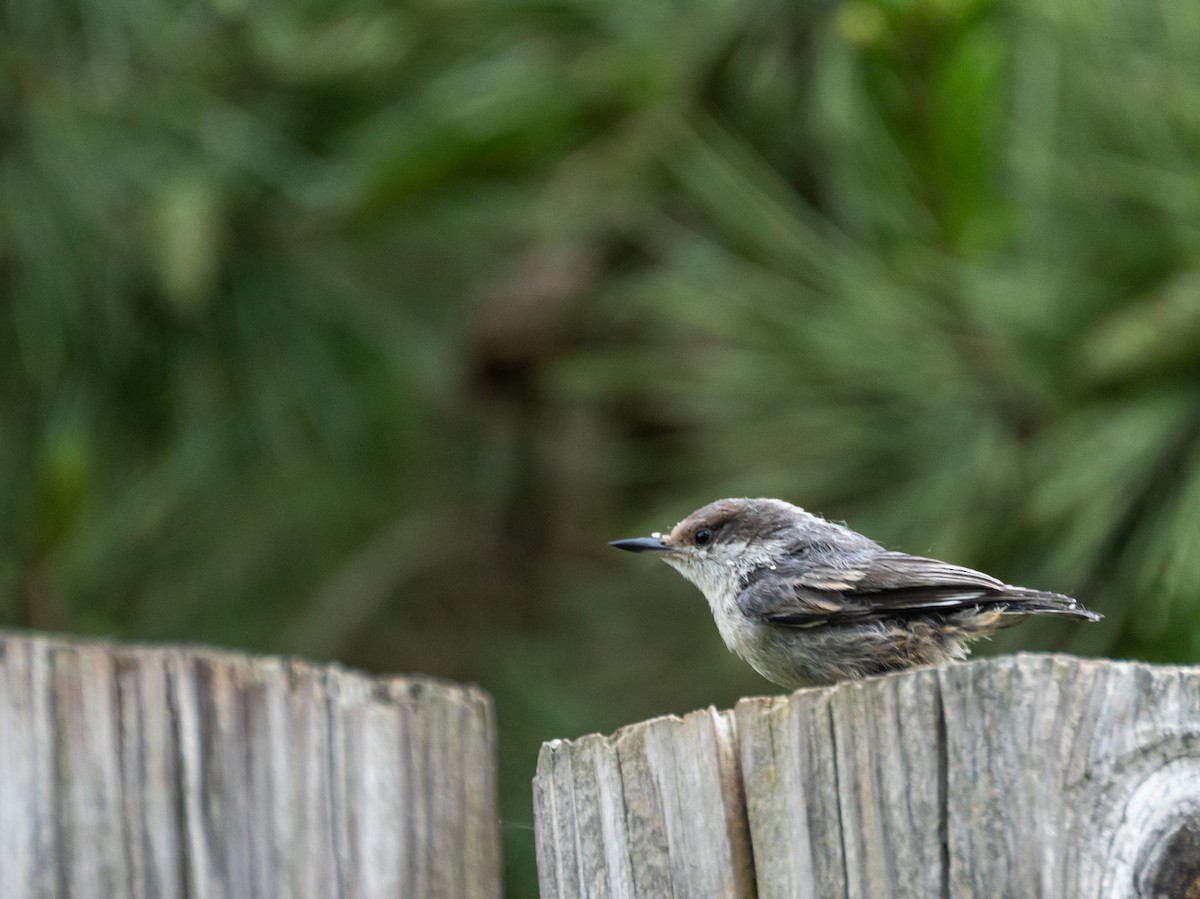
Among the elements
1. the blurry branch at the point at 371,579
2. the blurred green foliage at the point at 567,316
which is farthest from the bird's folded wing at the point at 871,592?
the blurry branch at the point at 371,579

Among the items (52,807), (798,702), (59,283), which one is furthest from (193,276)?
(798,702)

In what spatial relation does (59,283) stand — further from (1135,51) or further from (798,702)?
(798,702)

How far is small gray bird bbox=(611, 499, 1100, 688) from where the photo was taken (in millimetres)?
2369

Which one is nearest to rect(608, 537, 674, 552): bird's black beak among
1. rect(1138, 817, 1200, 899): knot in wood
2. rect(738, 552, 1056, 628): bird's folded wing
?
rect(738, 552, 1056, 628): bird's folded wing

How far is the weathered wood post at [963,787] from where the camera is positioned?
141 centimetres

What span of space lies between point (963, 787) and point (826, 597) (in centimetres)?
116

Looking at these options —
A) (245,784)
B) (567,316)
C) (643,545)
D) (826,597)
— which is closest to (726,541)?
(643,545)

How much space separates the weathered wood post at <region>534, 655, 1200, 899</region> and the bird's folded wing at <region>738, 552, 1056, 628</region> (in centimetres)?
78

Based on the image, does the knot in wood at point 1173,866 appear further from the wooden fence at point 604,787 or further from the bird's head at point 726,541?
the bird's head at point 726,541

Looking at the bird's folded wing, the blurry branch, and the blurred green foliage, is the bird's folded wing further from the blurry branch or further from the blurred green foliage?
the blurry branch

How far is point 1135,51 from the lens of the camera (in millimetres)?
3270

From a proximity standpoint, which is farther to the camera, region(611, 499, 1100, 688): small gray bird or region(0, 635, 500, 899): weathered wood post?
region(611, 499, 1100, 688): small gray bird

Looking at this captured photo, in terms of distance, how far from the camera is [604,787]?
170cm

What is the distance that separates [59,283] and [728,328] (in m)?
1.95
